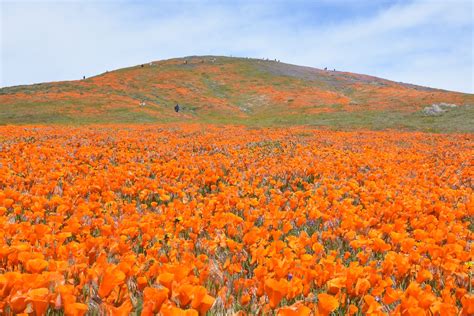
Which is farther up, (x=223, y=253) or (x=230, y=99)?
(x=230, y=99)

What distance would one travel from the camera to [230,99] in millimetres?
65125

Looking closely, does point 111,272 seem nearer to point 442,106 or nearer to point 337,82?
point 442,106

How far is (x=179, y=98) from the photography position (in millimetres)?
58969

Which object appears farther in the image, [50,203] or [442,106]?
[442,106]

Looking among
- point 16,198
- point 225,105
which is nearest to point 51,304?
point 16,198

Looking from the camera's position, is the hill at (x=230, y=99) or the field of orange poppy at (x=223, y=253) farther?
the hill at (x=230, y=99)

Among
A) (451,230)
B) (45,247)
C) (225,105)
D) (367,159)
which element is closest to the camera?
(45,247)

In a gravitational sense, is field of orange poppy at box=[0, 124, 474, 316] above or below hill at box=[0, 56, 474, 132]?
below

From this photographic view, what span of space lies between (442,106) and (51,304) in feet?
156

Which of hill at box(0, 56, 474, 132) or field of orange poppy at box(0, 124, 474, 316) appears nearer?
field of orange poppy at box(0, 124, 474, 316)

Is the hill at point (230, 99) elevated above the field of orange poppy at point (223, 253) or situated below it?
above

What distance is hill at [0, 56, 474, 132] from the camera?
36.7 metres

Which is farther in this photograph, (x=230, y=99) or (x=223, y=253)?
(x=230, y=99)

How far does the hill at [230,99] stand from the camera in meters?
36.7
